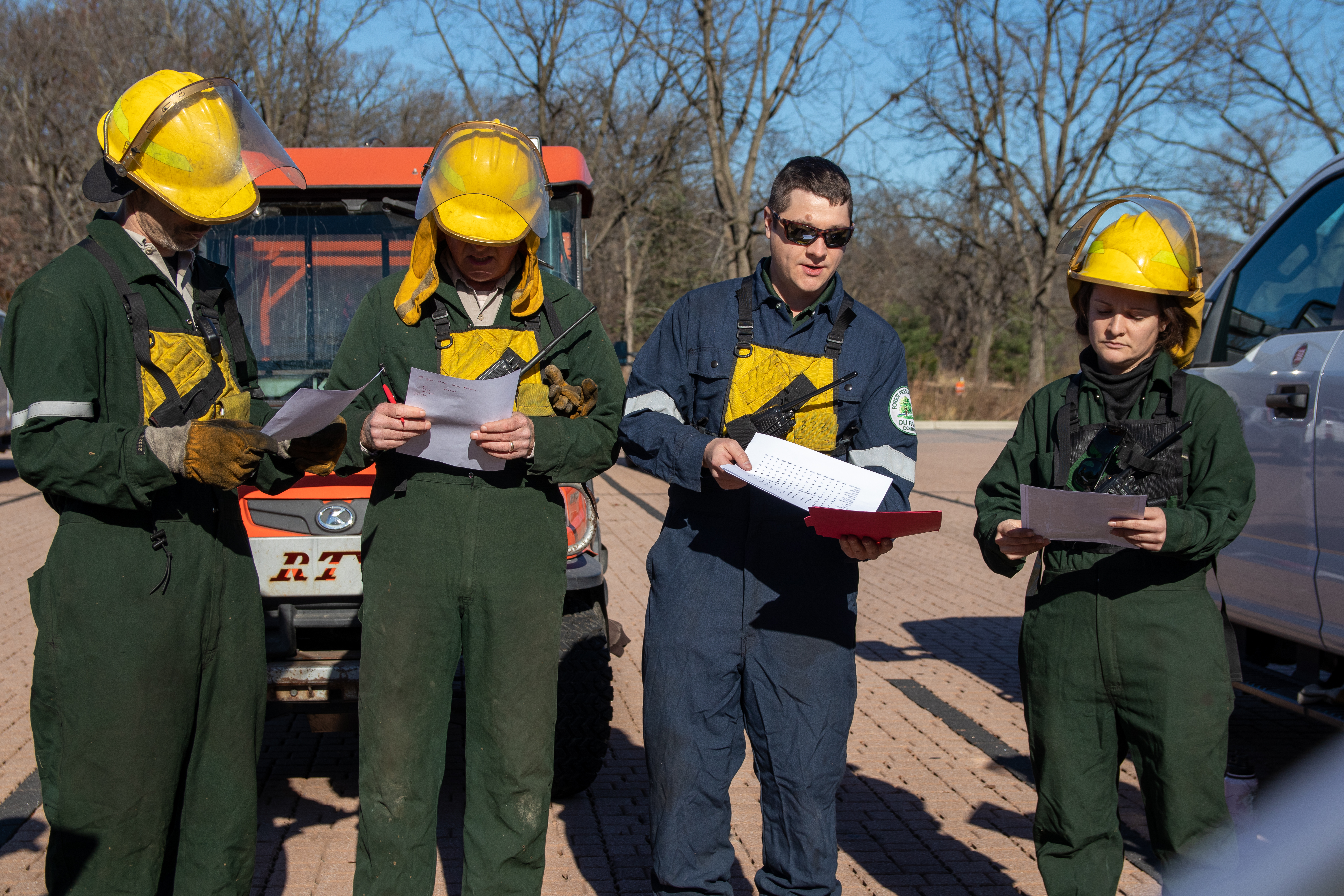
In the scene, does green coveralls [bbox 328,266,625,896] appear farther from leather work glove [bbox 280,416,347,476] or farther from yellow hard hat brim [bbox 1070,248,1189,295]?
yellow hard hat brim [bbox 1070,248,1189,295]

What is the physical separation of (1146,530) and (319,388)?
255 centimetres

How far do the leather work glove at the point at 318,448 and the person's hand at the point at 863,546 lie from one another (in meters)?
1.23

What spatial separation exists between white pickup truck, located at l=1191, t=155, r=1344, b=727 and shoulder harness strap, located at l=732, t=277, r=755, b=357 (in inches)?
78.7

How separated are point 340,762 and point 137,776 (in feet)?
7.80

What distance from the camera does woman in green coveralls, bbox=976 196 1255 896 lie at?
2.64 meters

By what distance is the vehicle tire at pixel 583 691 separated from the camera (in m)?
3.98

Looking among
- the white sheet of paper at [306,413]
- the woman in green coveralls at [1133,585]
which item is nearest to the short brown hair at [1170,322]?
the woman in green coveralls at [1133,585]

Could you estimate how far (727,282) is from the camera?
10.2ft

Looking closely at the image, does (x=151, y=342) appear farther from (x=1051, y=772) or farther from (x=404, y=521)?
(x=1051, y=772)

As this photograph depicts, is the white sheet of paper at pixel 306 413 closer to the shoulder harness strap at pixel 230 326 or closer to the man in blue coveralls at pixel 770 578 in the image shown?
the shoulder harness strap at pixel 230 326

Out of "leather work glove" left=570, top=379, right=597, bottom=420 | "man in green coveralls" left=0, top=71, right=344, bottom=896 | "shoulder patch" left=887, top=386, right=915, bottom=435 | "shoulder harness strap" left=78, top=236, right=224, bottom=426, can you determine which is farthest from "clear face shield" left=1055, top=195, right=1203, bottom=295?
"shoulder harness strap" left=78, top=236, right=224, bottom=426

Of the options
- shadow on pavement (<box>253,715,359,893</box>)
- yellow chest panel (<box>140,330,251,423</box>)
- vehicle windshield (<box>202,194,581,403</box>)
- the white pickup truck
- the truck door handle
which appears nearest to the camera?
yellow chest panel (<box>140,330,251,423</box>)

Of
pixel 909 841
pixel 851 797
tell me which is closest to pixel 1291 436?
pixel 909 841

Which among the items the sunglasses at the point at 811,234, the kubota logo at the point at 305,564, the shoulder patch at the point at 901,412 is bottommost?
the kubota logo at the point at 305,564
